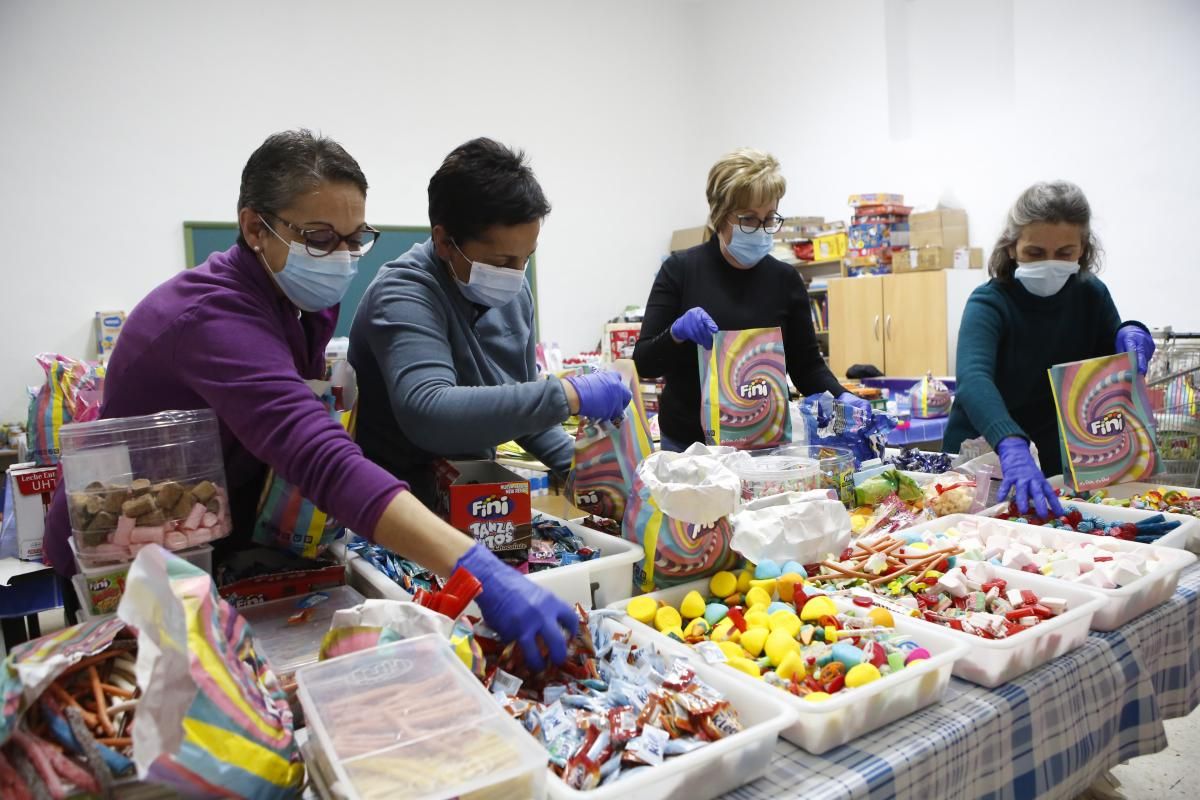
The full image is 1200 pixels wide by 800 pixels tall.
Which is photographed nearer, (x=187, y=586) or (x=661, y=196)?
(x=187, y=586)

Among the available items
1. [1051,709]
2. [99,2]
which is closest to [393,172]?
[99,2]

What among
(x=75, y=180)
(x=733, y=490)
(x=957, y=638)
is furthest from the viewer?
(x=75, y=180)

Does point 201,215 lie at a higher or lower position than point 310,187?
higher

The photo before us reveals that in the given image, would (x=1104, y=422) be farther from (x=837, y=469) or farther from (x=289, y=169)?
(x=289, y=169)

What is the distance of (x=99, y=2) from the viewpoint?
5051 millimetres

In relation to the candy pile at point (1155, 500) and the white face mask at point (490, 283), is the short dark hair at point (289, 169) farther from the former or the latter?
the candy pile at point (1155, 500)

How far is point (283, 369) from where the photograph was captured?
120 centimetres

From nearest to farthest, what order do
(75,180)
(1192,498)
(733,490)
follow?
(733,490) < (1192,498) < (75,180)

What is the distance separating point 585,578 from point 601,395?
0.36 metres

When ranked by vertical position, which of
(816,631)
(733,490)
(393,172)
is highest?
(393,172)

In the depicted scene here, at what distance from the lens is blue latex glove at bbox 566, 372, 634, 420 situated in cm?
149

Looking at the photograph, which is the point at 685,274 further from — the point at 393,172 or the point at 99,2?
the point at 99,2

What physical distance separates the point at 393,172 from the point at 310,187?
5271mm

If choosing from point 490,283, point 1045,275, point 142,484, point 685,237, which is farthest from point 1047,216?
point 685,237
